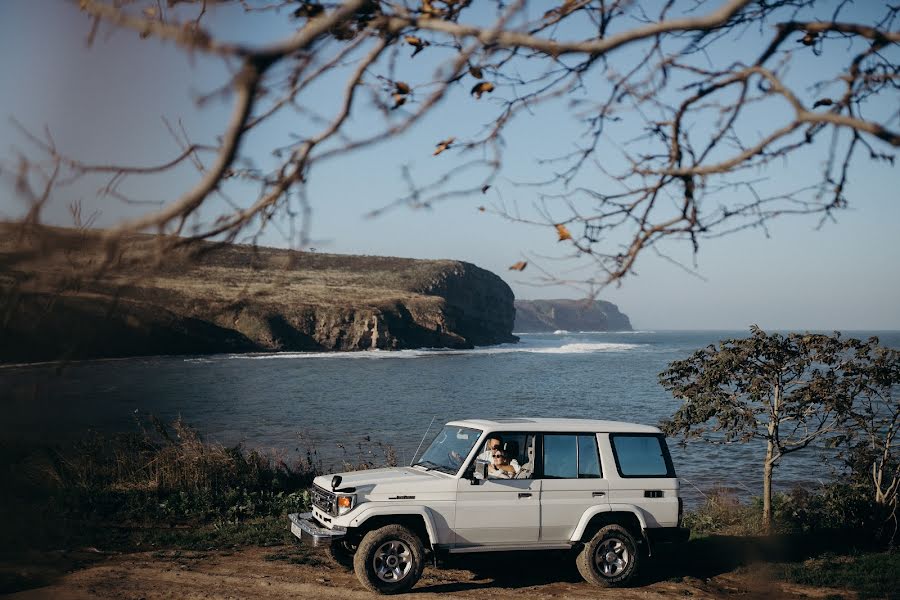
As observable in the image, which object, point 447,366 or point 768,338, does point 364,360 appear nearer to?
point 447,366

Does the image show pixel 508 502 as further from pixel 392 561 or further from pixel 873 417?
pixel 873 417

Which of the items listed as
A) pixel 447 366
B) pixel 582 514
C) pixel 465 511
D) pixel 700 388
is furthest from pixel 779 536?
pixel 447 366

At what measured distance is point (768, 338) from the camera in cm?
1355

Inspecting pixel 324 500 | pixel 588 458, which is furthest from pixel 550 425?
pixel 324 500

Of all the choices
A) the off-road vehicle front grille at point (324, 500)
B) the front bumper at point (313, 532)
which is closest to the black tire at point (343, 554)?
the front bumper at point (313, 532)

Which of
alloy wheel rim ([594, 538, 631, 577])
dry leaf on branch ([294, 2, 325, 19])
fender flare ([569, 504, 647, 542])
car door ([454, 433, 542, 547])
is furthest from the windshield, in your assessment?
dry leaf on branch ([294, 2, 325, 19])

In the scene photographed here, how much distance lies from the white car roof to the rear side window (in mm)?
105

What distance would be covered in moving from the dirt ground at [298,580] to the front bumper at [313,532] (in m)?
0.64

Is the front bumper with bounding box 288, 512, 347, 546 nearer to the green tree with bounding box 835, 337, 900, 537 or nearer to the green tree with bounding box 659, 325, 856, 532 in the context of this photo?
the green tree with bounding box 659, 325, 856, 532

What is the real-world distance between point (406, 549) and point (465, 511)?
0.84 metres

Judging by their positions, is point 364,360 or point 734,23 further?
point 364,360

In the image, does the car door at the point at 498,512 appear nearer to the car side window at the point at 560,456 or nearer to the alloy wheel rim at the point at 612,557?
the car side window at the point at 560,456

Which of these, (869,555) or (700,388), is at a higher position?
(700,388)

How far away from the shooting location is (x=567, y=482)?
33.5ft
